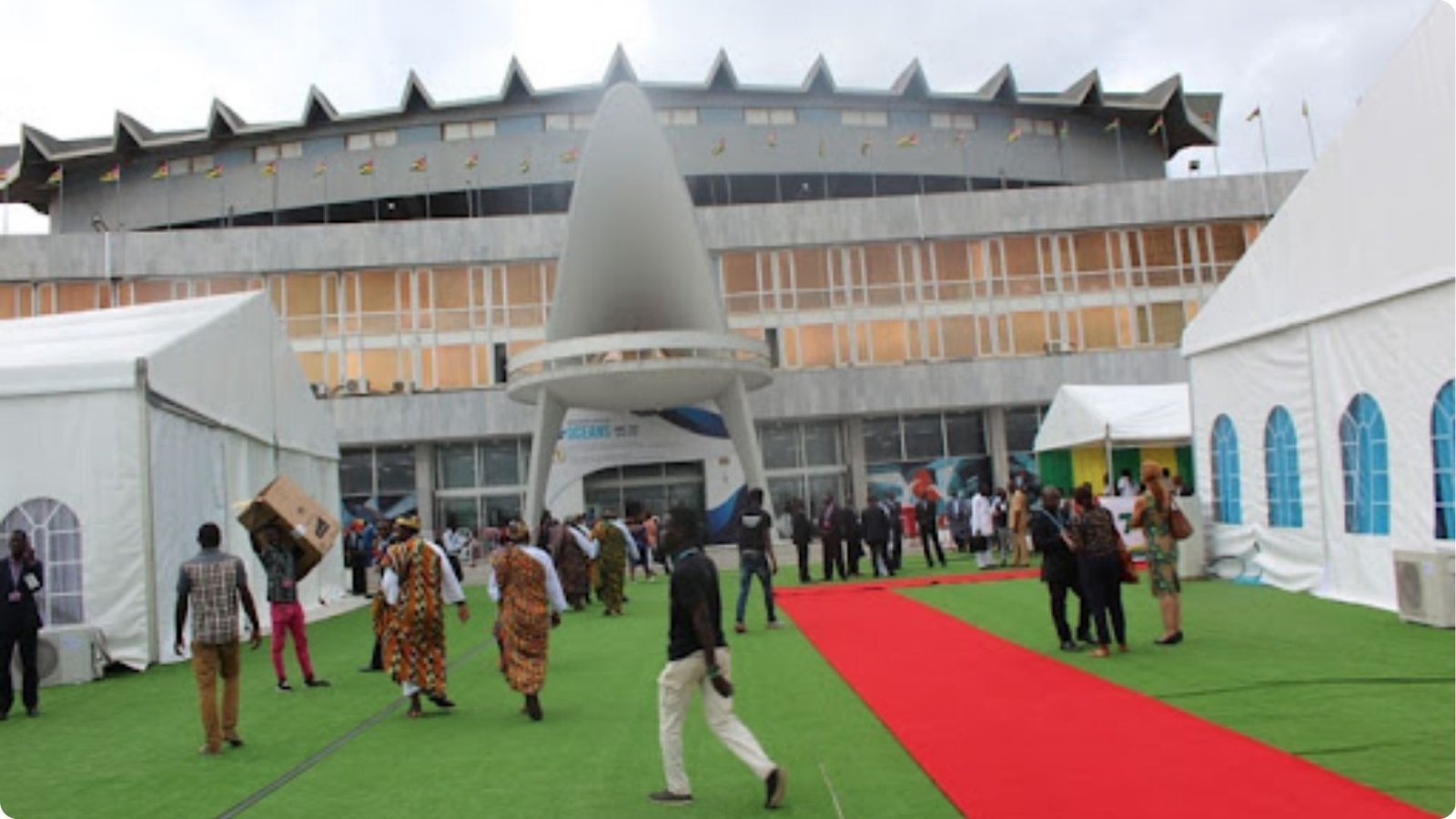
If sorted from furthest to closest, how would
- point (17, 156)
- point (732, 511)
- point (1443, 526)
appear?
point (17, 156)
point (732, 511)
point (1443, 526)

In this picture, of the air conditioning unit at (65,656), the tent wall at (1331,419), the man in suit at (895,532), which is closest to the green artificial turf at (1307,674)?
the tent wall at (1331,419)

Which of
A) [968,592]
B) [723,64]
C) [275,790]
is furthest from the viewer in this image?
[723,64]

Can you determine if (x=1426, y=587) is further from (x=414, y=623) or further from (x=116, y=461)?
(x=116, y=461)

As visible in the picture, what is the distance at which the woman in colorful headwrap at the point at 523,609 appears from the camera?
28.8ft

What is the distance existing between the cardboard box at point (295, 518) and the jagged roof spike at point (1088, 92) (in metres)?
39.7

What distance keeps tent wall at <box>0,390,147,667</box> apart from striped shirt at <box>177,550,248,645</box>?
5085mm

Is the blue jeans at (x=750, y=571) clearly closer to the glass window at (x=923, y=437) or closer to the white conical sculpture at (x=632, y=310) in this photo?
the white conical sculpture at (x=632, y=310)

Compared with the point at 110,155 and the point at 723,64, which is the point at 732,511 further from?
the point at 110,155

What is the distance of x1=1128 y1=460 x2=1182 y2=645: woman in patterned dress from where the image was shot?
10383mm

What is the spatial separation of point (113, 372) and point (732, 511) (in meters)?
25.7

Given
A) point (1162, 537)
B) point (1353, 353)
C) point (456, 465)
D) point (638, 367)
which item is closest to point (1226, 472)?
point (1353, 353)

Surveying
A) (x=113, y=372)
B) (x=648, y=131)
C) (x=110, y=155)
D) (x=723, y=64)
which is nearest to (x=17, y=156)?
(x=110, y=155)

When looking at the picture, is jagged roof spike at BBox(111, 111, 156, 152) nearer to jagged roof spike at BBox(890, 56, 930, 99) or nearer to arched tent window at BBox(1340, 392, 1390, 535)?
jagged roof spike at BBox(890, 56, 930, 99)

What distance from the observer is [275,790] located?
262 inches
